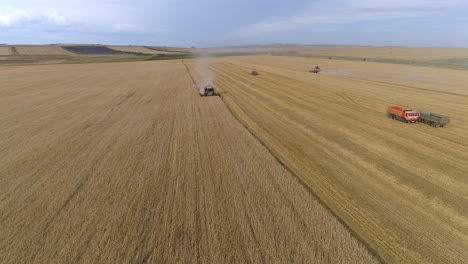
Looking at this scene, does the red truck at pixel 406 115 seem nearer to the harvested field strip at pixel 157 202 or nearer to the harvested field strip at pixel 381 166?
the harvested field strip at pixel 381 166

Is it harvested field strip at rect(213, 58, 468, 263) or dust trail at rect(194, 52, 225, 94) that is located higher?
harvested field strip at rect(213, 58, 468, 263)

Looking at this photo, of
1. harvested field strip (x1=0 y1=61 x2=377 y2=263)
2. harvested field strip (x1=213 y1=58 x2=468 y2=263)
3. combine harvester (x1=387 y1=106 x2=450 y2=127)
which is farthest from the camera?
combine harvester (x1=387 y1=106 x2=450 y2=127)

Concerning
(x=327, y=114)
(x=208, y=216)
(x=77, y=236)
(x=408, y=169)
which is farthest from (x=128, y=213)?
(x=327, y=114)

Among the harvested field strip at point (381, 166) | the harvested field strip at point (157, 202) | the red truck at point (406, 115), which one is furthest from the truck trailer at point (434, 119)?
the harvested field strip at point (157, 202)

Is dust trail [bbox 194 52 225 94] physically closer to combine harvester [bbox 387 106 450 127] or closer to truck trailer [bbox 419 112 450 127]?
combine harvester [bbox 387 106 450 127]

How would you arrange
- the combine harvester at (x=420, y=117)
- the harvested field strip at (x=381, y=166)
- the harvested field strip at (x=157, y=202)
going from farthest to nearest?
the combine harvester at (x=420, y=117) → the harvested field strip at (x=381, y=166) → the harvested field strip at (x=157, y=202)

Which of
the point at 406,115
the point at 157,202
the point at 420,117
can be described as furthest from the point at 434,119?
the point at 157,202

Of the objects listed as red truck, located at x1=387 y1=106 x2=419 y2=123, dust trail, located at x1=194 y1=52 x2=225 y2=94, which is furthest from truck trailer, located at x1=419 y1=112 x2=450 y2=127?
dust trail, located at x1=194 y1=52 x2=225 y2=94
